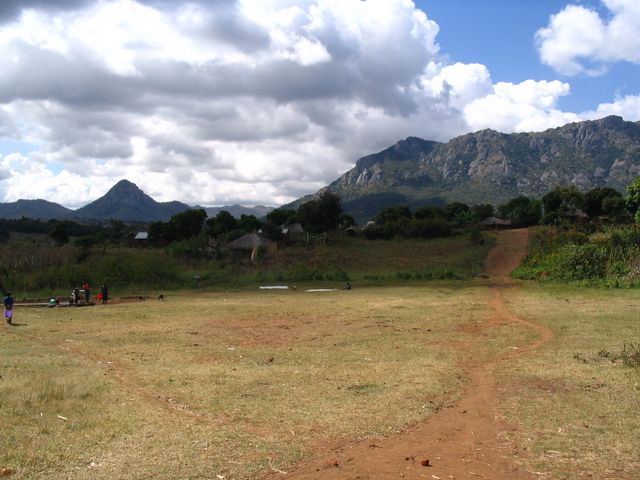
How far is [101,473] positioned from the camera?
23.2 ft

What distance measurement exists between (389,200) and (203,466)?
633 feet

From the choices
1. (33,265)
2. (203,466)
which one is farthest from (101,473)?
(33,265)

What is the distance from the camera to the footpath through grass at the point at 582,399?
734 centimetres

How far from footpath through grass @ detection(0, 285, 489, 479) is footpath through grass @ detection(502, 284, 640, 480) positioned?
1.70 m

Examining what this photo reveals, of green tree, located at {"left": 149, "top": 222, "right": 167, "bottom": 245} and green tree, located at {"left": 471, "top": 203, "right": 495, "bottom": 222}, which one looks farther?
green tree, located at {"left": 471, "top": 203, "right": 495, "bottom": 222}

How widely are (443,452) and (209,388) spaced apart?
5545 millimetres

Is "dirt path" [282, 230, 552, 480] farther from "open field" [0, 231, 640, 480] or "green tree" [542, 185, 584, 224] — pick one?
"green tree" [542, 185, 584, 224]

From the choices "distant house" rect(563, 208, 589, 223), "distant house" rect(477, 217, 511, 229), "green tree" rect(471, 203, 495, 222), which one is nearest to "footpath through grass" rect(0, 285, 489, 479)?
"distant house" rect(563, 208, 589, 223)

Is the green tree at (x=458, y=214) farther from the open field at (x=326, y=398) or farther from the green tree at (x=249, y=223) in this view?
the open field at (x=326, y=398)

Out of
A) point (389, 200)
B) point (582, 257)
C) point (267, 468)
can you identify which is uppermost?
point (389, 200)

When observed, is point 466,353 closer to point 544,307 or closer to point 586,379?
point 586,379

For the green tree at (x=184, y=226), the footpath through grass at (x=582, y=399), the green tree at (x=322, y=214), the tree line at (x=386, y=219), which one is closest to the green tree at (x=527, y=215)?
the tree line at (x=386, y=219)

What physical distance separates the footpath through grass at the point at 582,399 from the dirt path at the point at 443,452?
356mm

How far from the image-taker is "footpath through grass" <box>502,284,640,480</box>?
24.1ft
